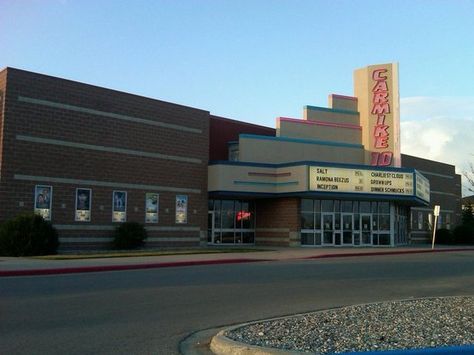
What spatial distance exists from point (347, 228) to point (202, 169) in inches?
406

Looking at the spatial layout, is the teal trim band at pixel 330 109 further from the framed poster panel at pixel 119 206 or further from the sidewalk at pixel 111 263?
the framed poster panel at pixel 119 206

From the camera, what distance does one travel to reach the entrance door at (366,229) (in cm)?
3716

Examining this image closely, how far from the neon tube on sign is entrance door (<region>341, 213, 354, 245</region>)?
17.7ft

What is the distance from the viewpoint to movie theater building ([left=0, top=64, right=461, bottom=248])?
89.4 feet

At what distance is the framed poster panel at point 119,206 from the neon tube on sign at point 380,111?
18.6 meters

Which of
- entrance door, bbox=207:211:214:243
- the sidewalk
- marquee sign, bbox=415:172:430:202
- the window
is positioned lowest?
the sidewalk

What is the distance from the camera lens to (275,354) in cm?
688

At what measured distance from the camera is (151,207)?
31578 mm

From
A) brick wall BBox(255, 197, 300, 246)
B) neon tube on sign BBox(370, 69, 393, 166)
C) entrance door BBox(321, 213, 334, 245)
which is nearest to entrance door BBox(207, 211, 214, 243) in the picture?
brick wall BBox(255, 197, 300, 246)

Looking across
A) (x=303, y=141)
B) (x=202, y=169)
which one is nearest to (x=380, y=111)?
(x=303, y=141)

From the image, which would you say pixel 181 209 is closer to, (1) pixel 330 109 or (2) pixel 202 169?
(2) pixel 202 169

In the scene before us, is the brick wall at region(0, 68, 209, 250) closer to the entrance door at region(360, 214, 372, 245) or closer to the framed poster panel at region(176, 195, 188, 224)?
the framed poster panel at region(176, 195, 188, 224)

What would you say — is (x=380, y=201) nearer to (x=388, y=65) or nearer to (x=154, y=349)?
(x=388, y=65)

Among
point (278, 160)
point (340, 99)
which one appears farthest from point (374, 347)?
point (340, 99)
